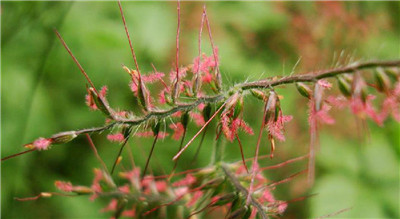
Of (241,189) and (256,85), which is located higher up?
(256,85)

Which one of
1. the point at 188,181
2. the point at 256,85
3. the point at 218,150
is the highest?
the point at 256,85

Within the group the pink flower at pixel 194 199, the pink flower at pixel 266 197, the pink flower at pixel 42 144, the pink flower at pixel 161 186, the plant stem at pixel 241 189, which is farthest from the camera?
the pink flower at pixel 161 186

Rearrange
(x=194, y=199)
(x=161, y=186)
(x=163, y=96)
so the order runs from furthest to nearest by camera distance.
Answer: (x=161, y=186)
(x=194, y=199)
(x=163, y=96)

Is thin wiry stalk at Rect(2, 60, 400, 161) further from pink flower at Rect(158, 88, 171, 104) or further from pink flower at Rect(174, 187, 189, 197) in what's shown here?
pink flower at Rect(174, 187, 189, 197)

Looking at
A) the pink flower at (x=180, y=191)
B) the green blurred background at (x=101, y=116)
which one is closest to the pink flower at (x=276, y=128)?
the pink flower at (x=180, y=191)

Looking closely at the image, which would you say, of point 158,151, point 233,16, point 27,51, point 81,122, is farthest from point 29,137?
point 233,16

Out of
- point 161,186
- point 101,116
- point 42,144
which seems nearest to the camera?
point 42,144

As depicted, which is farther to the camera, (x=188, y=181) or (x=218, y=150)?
(x=188, y=181)

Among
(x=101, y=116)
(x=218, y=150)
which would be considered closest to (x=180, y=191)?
(x=218, y=150)

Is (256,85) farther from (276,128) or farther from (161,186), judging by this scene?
(161,186)

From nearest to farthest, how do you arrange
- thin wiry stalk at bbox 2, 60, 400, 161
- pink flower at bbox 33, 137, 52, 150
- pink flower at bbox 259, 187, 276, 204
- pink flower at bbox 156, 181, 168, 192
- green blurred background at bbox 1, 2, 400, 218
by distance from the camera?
thin wiry stalk at bbox 2, 60, 400, 161 < pink flower at bbox 33, 137, 52, 150 < pink flower at bbox 259, 187, 276, 204 < pink flower at bbox 156, 181, 168, 192 < green blurred background at bbox 1, 2, 400, 218

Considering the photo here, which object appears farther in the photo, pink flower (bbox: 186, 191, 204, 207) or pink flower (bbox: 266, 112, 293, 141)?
pink flower (bbox: 186, 191, 204, 207)

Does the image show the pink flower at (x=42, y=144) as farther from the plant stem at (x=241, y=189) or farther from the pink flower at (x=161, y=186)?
the pink flower at (x=161, y=186)

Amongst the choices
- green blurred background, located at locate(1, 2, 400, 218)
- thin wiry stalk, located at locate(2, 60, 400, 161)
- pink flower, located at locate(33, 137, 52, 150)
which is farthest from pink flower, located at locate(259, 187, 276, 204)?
green blurred background, located at locate(1, 2, 400, 218)
